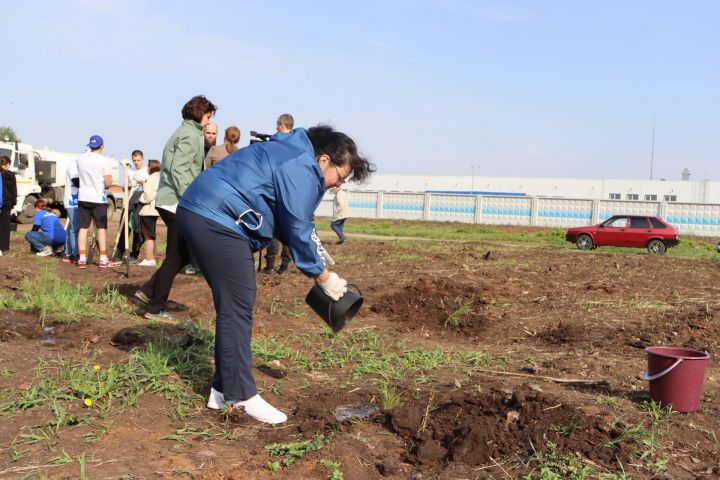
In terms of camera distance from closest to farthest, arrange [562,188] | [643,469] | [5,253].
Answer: [643,469] → [5,253] → [562,188]

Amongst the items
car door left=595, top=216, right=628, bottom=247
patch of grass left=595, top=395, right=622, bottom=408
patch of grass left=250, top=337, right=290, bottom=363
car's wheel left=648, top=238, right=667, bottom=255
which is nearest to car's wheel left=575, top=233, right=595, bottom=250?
car door left=595, top=216, right=628, bottom=247

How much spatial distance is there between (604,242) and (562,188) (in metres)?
42.1

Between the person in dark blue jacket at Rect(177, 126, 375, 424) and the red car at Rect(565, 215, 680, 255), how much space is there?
20174mm

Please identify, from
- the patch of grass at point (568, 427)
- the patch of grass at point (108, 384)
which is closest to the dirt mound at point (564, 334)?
the patch of grass at point (568, 427)

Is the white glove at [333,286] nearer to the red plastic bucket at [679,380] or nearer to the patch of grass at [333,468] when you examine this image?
the patch of grass at [333,468]

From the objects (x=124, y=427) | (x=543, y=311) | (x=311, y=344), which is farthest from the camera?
(x=543, y=311)

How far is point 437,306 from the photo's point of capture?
A: 24.9 feet

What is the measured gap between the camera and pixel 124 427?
3910mm

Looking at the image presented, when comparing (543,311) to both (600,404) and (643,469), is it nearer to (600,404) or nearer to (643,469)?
(600,404)

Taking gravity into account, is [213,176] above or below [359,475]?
above

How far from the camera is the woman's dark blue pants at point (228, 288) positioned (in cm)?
406

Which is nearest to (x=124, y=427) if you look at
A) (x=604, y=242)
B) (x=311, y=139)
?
(x=311, y=139)

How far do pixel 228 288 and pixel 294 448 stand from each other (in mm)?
972

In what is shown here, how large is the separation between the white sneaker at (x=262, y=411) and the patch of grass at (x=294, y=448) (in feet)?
1.19
